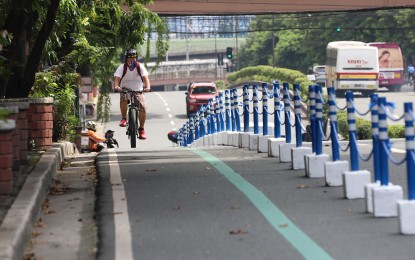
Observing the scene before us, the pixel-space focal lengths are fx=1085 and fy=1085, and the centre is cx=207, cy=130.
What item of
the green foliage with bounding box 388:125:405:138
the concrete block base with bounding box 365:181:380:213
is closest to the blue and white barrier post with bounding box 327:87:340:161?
the concrete block base with bounding box 365:181:380:213

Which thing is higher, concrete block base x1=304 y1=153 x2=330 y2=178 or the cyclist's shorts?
the cyclist's shorts

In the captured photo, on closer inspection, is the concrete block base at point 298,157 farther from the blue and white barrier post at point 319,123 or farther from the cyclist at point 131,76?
the cyclist at point 131,76

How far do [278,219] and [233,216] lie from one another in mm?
496

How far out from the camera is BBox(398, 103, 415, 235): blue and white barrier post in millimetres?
Result: 9250

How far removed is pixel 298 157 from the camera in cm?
1459

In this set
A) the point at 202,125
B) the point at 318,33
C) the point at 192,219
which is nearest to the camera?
the point at 192,219

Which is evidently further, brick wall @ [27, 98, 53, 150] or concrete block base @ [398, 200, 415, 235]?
brick wall @ [27, 98, 53, 150]

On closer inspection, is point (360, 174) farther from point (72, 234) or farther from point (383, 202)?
point (72, 234)

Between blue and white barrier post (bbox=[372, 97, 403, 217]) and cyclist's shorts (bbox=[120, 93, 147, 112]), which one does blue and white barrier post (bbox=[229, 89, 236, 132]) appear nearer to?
cyclist's shorts (bbox=[120, 93, 147, 112])

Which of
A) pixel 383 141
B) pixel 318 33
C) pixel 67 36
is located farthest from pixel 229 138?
pixel 318 33

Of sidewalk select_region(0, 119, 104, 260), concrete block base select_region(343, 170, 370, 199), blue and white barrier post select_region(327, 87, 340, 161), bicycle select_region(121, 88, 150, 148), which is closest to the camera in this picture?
sidewalk select_region(0, 119, 104, 260)

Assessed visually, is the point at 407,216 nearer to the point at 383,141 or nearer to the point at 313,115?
the point at 383,141

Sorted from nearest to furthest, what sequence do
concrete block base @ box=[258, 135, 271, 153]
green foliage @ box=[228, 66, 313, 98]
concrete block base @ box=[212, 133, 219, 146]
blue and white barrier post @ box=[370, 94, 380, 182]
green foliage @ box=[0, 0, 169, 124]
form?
1. blue and white barrier post @ box=[370, 94, 380, 182]
2. green foliage @ box=[0, 0, 169, 124]
3. concrete block base @ box=[258, 135, 271, 153]
4. concrete block base @ box=[212, 133, 219, 146]
5. green foliage @ box=[228, 66, 313, 98]

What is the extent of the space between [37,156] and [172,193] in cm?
391
